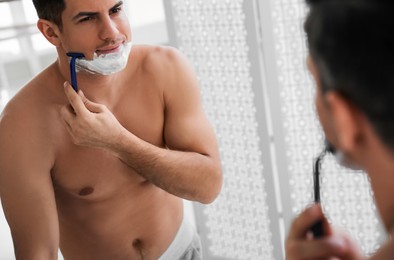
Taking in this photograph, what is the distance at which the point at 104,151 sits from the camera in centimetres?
145

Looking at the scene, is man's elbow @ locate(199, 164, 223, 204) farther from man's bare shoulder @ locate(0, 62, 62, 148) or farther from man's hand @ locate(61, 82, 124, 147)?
man's bare shoulder @ locate(0, 62, 62, 148)

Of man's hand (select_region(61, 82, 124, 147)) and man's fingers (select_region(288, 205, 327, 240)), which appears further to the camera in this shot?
Result: man's hand (select_region(61, 82, 124, 147))

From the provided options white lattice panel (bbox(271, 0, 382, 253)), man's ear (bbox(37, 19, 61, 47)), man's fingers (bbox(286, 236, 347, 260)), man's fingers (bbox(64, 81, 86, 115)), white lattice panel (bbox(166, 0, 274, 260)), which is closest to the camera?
man's fingers (bbox(286, 236, 347, 260))

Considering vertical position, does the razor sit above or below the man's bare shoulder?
above

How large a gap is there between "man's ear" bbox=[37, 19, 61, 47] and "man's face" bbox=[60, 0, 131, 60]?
0.09 ft

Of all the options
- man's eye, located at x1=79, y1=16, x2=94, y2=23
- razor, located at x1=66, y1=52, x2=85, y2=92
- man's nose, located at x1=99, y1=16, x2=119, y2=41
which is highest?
man's eye, located at x1=79, y1=16, x2=94, y2=23

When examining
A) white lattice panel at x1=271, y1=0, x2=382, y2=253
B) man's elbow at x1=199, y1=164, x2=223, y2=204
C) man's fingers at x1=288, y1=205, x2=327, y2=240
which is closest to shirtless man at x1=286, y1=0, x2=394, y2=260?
man's fingers at x1=288, y1=205, x2=327, y2=240

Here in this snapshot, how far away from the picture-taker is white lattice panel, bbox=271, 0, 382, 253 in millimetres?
1674

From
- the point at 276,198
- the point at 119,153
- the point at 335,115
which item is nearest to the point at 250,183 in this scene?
the point at 276,198

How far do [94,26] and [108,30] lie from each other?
4 cm

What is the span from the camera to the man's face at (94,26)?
4.23 feet

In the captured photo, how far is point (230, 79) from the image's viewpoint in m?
1.85

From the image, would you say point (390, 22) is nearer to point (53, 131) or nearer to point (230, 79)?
point (53, 131)

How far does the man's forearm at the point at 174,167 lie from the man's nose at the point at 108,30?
219mm
